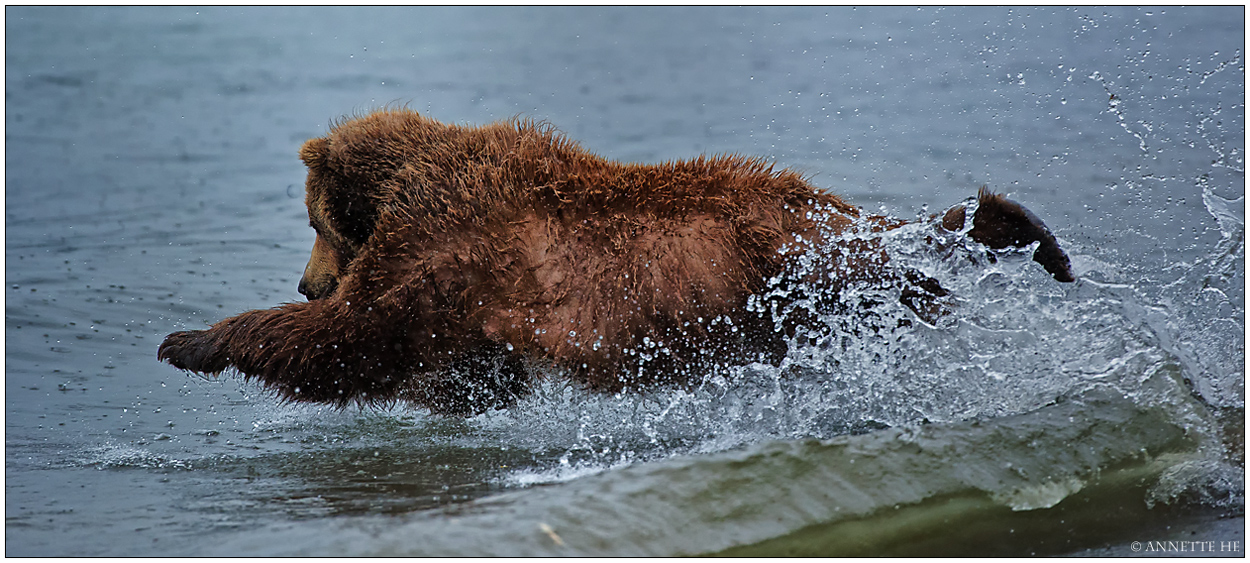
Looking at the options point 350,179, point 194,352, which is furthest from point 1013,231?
point 194,352

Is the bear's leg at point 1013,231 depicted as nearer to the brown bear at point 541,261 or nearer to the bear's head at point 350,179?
the brown bear at point 541,261

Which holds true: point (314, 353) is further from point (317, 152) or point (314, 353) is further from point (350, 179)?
point (317, 152)

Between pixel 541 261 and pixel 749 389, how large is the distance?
3.09 feet

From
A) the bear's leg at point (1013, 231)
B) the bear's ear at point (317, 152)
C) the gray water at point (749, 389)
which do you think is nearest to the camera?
the gray water at point (749, 389)

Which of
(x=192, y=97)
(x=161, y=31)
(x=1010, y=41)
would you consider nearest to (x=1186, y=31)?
(x=1010, y=41)

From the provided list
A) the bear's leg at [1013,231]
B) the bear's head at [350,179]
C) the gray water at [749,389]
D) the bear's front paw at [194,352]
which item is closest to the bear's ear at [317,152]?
the bear's head at [350,179]

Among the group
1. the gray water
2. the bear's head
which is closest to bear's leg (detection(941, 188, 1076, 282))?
the gray water

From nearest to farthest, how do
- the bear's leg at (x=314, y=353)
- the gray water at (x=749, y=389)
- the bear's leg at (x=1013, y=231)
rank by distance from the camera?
the gray water at (x=749, y=389) < the bear's leg at (x=1013, y=231) < the bear's leg at (x=314, y=353)

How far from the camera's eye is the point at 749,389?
403 centimetres

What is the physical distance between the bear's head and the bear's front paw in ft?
1.61

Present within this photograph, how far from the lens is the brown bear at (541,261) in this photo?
12.1 feet

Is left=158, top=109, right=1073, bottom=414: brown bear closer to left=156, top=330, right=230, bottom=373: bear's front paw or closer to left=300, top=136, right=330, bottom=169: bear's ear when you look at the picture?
Answer: left=300, top=136, right=330, bottom=169: bear's ear

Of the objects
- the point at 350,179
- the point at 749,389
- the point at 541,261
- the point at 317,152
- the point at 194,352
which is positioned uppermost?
the point at 317,152

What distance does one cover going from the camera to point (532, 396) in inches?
164
